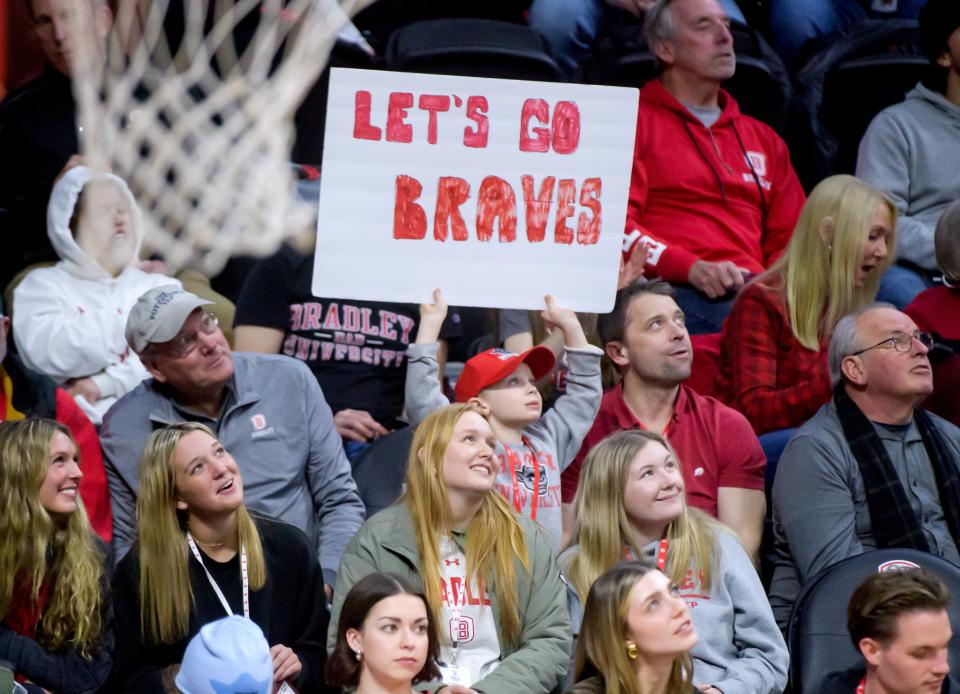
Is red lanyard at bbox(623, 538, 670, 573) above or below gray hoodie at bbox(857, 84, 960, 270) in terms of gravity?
below

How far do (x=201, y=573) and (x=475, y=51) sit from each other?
10.3ft

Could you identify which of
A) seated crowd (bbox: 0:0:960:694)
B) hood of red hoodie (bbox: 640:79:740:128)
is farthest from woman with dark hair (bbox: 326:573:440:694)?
hood of red hoodie (bbox: 640:79:740:128)

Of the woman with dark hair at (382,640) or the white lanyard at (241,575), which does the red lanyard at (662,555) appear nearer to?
the woman with dark hair at (382,640)

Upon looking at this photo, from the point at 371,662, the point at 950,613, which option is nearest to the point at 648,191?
the point at 950,613

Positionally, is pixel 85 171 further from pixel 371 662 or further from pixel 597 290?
A: pixel 371 662

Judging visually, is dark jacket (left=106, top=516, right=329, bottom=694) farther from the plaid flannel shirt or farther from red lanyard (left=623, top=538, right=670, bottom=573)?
the plaid flannel shirt

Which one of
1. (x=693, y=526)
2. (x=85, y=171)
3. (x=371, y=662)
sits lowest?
(x=371, y=662)

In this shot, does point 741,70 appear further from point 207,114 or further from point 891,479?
point 891,479

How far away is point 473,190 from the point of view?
5074 mm

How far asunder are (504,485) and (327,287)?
778 mm

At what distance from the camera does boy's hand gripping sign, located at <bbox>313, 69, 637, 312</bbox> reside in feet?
16.4

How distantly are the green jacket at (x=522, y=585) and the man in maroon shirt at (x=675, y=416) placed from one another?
0.69 metres

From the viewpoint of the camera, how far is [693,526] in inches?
184

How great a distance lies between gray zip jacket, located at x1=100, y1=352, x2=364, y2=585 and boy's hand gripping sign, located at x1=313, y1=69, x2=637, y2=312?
16.0 inches
